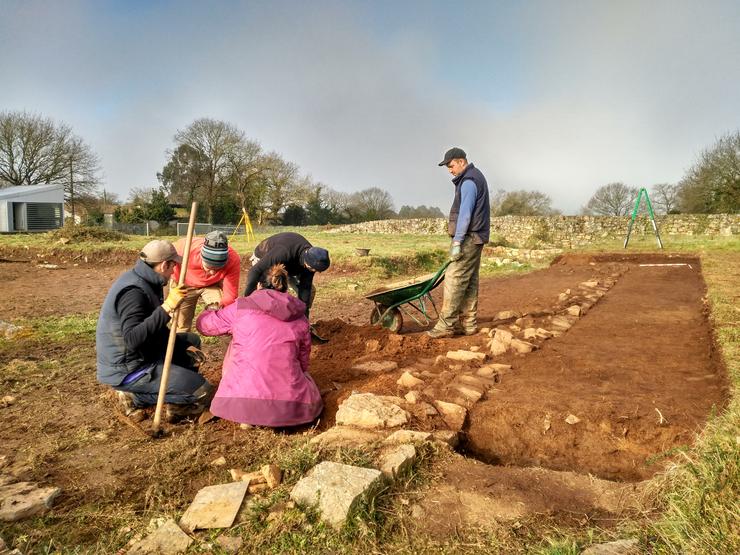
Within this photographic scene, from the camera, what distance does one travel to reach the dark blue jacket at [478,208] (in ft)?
18.1

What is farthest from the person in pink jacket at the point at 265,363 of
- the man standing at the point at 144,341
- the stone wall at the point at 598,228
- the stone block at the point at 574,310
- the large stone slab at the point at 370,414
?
the stone wall at the point at 598,228

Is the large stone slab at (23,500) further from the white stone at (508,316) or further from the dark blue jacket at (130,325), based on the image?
the white stone at (508,316)

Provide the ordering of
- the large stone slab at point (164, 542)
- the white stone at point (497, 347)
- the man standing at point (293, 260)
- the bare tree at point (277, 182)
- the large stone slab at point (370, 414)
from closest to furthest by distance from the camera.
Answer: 1. the large stone slab at point (164, 542)
2. the large stone slab at point (370, 414)
3. the white stone at point (497, 347)
4. the man standing at point (293, 260)
5. the bare tree at point (277, 182)

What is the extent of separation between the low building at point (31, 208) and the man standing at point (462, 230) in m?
29.6

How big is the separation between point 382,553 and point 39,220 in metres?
33.7

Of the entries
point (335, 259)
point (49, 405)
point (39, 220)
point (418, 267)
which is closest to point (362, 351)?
point (49, 405)

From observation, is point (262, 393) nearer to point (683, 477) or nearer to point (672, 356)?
point (683, 477)

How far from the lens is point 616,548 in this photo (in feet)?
6.26

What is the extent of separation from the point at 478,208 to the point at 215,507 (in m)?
4.16

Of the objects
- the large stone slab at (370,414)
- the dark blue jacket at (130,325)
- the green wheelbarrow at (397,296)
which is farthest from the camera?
the green wheelbarrow at (397,296)

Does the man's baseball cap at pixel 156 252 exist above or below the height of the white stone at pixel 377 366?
above

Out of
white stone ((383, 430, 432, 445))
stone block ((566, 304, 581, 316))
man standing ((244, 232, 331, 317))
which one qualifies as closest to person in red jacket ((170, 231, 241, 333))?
man standing ((244, 232, 331, 317))

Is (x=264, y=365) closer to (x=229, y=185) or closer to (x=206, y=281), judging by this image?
(x=206, y=281)

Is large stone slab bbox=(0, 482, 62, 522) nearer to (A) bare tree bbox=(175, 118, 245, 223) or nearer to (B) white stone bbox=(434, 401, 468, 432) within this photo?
(B) white stone bbox=(434, 401, 468, 432)
